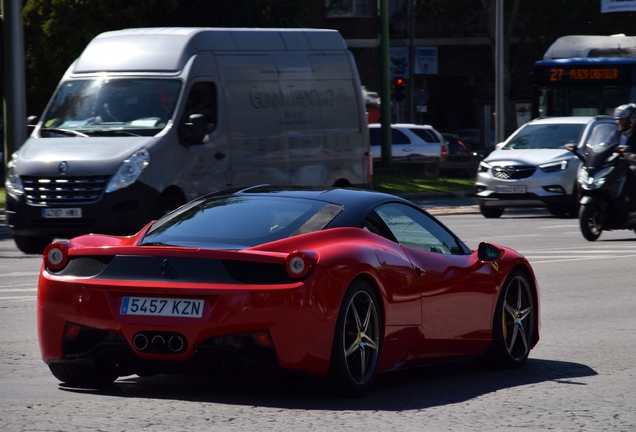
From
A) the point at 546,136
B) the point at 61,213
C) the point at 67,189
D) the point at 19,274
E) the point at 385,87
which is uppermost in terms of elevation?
the point at 67,189

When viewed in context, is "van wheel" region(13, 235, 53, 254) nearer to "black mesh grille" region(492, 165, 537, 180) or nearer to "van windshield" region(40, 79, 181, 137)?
"van windshield" region(40, 79, 181, 137)

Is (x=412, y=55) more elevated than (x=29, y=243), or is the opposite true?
(x=29, y=243)

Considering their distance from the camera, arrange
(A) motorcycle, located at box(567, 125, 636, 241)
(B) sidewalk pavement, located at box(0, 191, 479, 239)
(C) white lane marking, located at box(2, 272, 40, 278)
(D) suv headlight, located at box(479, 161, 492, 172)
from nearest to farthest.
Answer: (C) white lane marking, located at box(2, 272, 40, 278) < (A) motorcycle, located at box(567, 125, 636, 241) < (B) sidewalk pavement, located at box(0, 191, 479, 239) < (D) suv headlight, located at box(479, 161, 492, 172)

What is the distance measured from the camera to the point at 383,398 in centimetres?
702

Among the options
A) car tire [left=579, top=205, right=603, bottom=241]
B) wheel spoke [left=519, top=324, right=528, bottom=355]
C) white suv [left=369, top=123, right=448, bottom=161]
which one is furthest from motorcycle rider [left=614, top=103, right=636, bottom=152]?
white suv [left=369, top=123, right=448, bottom=161]

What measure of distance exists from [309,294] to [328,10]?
54233 mm

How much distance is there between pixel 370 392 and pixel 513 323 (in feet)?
5.17

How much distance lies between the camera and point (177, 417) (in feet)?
20.7

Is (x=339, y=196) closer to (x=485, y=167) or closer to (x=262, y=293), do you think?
(x=262, y=293)

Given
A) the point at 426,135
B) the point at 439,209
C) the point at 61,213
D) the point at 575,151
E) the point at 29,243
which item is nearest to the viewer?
the point at 61,213

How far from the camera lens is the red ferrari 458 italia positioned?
6594 millimetres

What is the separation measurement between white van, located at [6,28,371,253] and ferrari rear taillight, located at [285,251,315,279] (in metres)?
8.57

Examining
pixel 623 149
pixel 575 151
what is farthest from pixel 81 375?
pixel 575 151

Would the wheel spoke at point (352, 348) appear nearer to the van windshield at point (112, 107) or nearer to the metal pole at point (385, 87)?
the van windshield at point (112, 107)
